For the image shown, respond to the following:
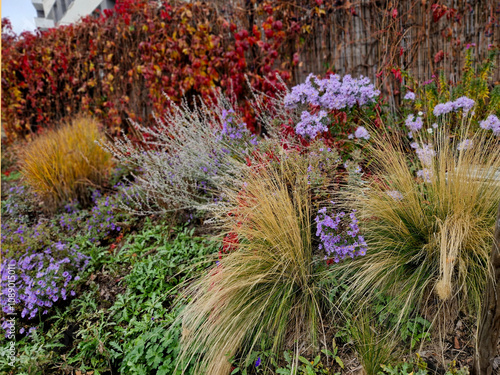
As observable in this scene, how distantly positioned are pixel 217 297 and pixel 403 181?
123 centimetres

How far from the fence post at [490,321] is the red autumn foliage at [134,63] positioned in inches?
115

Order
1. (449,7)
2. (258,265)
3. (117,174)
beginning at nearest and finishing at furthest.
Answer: (258,265), (449,7), (117,174)

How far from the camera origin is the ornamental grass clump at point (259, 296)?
1870 mm

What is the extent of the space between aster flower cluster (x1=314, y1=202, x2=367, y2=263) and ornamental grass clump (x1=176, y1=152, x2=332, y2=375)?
0.11m

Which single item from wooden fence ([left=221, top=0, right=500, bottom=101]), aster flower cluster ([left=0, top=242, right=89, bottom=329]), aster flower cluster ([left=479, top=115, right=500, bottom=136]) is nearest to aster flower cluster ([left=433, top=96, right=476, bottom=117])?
aster flower cluster ([left=479, top=115, right=500, bottom=136])

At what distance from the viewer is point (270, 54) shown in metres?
4.45

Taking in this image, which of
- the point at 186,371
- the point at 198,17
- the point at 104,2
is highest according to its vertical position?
the point at 104,2

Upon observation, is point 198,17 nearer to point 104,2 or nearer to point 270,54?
point 270,54

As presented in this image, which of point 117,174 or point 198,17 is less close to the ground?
point 198,17

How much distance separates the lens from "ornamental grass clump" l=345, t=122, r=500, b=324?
180 cm

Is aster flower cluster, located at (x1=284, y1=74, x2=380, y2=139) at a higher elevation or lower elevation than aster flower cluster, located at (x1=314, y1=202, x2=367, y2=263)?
higher

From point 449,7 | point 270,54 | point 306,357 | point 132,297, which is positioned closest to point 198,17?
point 270,54

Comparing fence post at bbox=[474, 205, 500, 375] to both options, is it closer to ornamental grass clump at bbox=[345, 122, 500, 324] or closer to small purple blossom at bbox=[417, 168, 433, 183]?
ornamental grass clump at bbox=[345, 122, 500, 324]

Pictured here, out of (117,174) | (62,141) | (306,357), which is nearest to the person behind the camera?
(306,357)
